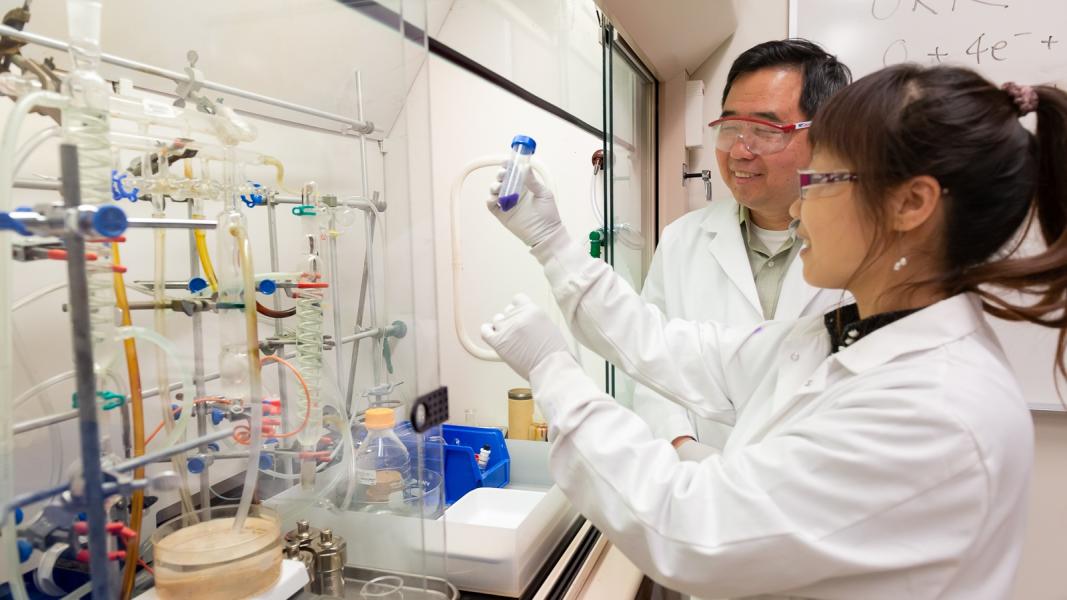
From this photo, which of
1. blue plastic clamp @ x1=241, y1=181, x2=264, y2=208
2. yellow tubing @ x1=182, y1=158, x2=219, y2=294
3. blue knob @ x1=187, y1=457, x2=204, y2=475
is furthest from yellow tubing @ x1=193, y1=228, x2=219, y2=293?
blue knob @ x1=187, y1=457, x2=204, y2=475

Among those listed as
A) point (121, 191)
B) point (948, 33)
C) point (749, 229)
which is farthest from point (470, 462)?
point (948, 33)

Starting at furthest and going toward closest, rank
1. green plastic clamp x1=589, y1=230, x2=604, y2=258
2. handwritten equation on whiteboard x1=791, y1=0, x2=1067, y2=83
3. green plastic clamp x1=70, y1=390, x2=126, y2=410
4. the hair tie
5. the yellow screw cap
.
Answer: handwritten equation on whiteboard x1=791, y1=0, x2=1067, y2=83, green plastic clamp x1=589, y1=230, x2=604, y2=258, the yellow screw cap, the hair tie, green plastic clamp x1=70, y1=390, x2=126, y2=410

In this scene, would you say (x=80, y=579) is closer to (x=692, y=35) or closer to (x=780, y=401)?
(x=780, y=401)

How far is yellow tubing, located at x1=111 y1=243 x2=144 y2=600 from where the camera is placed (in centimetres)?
69

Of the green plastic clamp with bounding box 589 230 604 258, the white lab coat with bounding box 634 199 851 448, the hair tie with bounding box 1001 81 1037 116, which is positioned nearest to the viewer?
the hair tie with bounding box 1001 81 1037 116

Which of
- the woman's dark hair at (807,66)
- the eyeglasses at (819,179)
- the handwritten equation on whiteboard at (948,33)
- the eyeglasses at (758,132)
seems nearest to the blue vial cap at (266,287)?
the eyeglasses at (819,179)

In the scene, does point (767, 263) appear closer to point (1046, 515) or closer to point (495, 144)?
point (495, 144)

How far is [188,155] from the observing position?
33.4 inches

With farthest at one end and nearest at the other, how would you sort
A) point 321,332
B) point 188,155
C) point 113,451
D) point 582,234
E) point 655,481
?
point 582,234 → point 321,332 → point 188,155 → point 655,481 → point 113,451

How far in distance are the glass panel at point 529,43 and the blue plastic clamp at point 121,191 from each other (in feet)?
3.73

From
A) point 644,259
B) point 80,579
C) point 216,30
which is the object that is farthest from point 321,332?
point 644,259

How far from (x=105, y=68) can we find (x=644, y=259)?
144 centimetres

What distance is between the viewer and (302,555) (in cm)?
91

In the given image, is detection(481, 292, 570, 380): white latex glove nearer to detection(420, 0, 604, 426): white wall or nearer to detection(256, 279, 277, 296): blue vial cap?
detection(256, 279, 277, 296): blue vial cap
